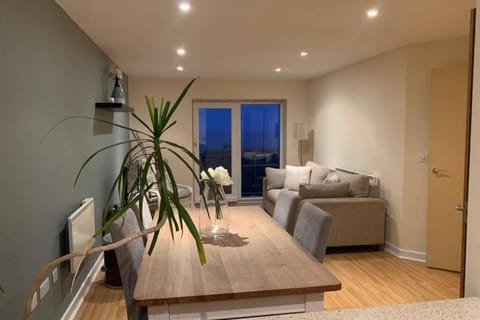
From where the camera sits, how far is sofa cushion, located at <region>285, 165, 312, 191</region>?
572 centimetres

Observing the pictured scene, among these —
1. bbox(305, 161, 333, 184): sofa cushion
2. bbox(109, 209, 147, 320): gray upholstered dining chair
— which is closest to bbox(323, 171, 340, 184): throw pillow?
bbox(305, 161, 333, 184): sofa cushion

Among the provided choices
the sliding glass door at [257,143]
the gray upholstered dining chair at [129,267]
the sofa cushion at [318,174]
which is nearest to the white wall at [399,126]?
the sofa cushion at [318,174]

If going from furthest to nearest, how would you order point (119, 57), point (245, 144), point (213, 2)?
point (245, 144)
point (119, 57)
point (213, 2)

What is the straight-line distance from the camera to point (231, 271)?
176 centimetres

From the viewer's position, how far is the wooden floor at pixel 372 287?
3113 mm

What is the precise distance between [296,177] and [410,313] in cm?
461

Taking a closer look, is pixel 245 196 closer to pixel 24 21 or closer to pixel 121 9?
pixel 121 9

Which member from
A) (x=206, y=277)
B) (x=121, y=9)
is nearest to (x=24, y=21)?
(x=121, y=9)

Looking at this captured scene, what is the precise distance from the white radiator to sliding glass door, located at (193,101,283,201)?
3.56 meters

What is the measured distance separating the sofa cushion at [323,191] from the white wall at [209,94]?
2.46 metres

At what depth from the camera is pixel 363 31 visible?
345 cm

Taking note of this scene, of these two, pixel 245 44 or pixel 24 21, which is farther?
pixel 245 44

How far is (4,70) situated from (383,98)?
12.6 ft

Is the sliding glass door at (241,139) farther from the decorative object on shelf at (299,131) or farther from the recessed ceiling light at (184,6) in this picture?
the recessed ceiling light at (184,6)
